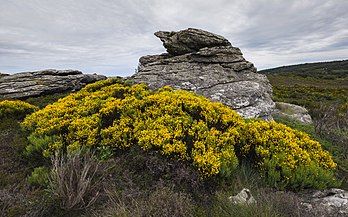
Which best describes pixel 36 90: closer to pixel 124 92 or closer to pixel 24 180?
pixel 124 92

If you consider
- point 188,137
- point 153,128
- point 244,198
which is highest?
point 153,128

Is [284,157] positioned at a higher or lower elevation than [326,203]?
higher

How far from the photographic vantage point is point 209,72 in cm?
1090

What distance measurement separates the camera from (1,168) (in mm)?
4766

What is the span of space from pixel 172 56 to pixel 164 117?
867cm

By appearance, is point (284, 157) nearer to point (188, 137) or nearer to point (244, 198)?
point (244, 198)

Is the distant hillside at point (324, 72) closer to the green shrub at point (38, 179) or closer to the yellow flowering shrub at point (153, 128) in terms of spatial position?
the yellow flowering shrub at point (153, 128)

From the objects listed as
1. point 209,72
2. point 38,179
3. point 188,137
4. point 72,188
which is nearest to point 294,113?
point 209,72

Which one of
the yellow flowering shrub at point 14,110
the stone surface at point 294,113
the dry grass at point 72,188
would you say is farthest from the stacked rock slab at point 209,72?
the dry grass at point 72,188

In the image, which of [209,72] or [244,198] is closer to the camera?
[244,198]

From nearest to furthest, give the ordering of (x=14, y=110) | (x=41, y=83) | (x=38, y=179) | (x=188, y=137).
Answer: (x=38, y=179) → (x=188, y=137) → (x=14, y=110) → (x=41, y=83)

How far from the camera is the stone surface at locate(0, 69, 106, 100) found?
1409cm

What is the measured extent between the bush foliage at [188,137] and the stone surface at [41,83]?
9165mm

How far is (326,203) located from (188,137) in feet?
9.20
